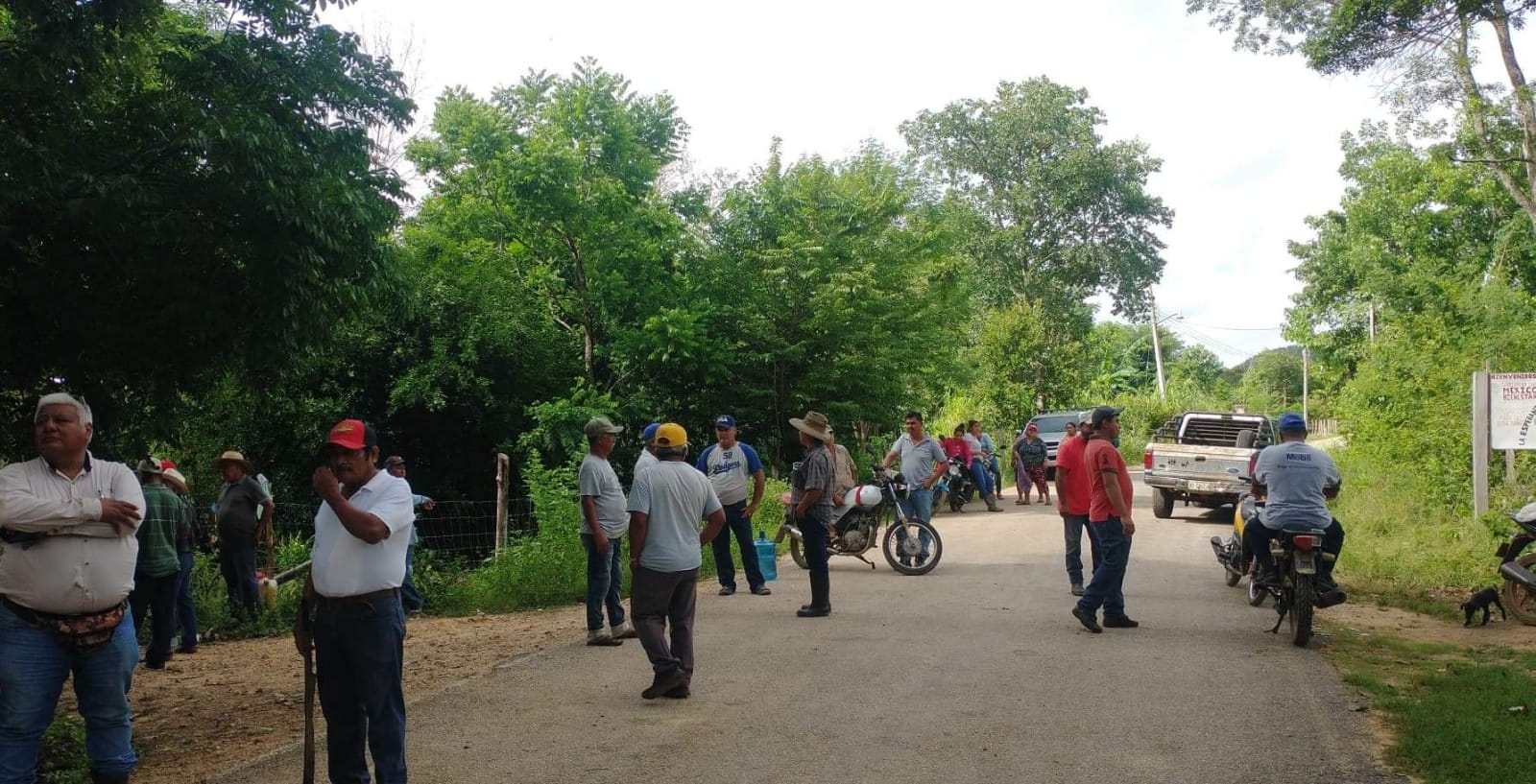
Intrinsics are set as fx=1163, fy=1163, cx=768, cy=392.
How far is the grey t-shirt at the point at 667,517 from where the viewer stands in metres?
7.42

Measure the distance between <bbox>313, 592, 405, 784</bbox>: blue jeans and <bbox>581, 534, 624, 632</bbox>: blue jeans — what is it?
13.5ft

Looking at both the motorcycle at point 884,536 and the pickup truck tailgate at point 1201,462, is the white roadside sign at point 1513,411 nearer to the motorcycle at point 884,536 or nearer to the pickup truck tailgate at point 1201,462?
the pickup truck tailgate at point 1201,462

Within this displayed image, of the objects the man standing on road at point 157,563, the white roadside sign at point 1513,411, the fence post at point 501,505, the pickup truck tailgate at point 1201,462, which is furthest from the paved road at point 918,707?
the pickup truck tailgate at point 1201,462

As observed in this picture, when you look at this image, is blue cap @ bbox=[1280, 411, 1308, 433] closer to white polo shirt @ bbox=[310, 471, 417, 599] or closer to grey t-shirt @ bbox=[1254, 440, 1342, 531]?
grey t-shirt @ bbox=[1254, 440, 1342, 531]

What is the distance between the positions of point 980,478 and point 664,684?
16.5 meters

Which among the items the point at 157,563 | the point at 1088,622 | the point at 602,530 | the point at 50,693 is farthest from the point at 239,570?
the point at 1088,622

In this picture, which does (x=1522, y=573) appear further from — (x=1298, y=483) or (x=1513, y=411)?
(x=1513, y=411)

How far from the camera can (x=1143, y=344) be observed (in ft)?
281

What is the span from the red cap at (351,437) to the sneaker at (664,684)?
288 cm

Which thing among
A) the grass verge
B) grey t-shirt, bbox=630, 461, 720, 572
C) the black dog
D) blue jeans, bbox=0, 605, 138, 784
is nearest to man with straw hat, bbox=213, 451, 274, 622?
grey t-shirt, bbox=630, 461, 720, 572

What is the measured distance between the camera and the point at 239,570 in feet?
40.1

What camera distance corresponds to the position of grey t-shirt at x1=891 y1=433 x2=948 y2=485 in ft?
49.0

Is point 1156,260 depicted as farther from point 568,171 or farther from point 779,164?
point 568,171

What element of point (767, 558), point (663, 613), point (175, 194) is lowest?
point (767, 558)
